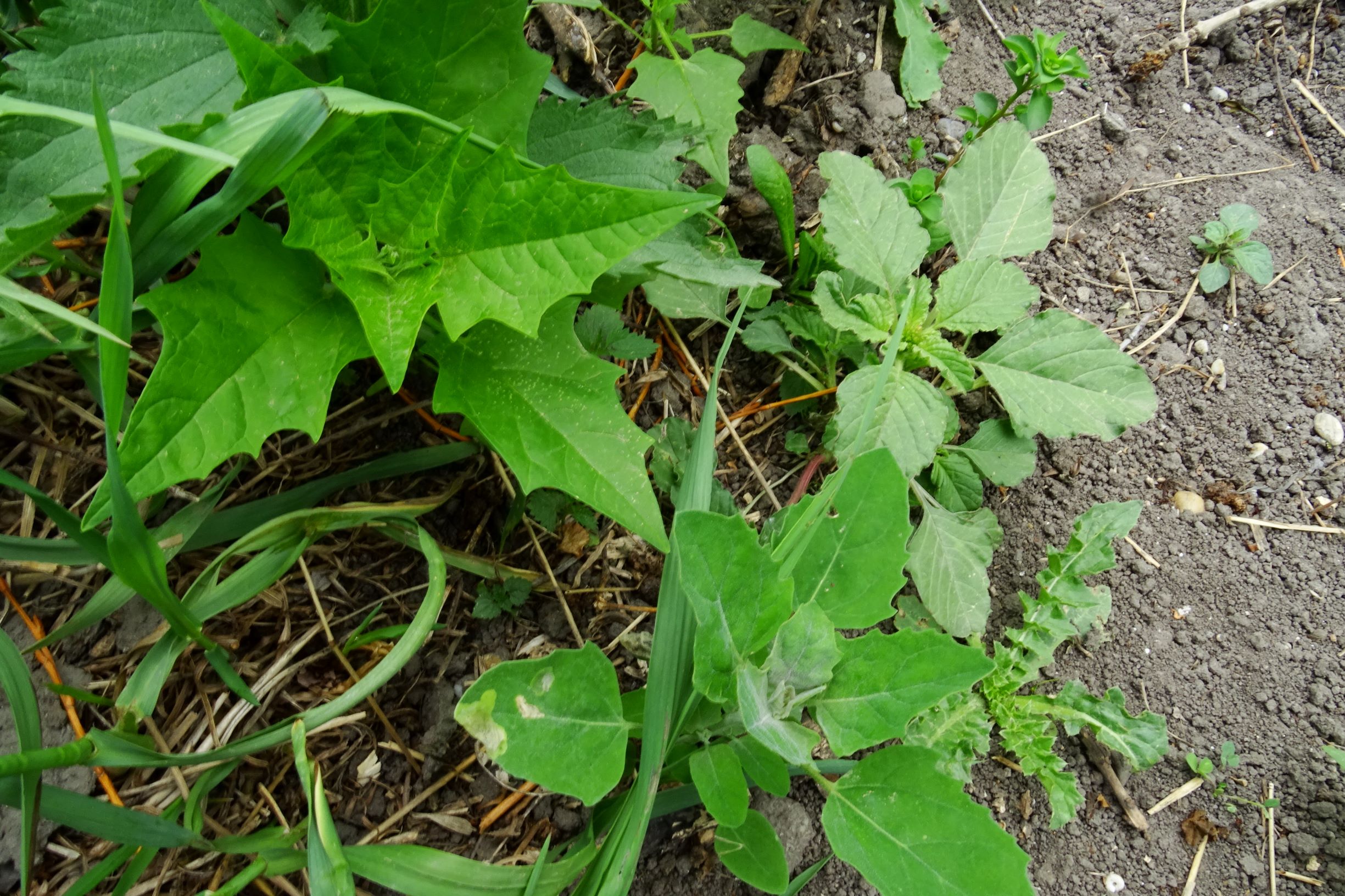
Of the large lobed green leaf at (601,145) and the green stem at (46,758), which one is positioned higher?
the large lobed green leaf at (601,145)

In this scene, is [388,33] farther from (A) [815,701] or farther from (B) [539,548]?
(A) [815,701]

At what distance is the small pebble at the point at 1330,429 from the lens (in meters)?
1.96

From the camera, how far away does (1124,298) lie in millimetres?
2051

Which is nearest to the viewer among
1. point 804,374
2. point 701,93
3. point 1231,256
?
point 701,93

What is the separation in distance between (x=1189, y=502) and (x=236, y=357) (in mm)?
2008

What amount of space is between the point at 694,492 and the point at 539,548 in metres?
0.39

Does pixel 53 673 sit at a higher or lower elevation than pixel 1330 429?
higher

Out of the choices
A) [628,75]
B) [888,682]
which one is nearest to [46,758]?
[888,682]

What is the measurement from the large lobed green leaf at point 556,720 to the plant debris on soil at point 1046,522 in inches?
13.0

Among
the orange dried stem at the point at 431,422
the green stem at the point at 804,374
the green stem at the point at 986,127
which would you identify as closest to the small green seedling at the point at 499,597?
the orange dried stem at the point at 431,422

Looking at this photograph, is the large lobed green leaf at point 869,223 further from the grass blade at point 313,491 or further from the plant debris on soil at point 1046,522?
the grass blade at point 313,491

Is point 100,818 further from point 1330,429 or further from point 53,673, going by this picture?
point 1330,429

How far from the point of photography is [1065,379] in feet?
5.74

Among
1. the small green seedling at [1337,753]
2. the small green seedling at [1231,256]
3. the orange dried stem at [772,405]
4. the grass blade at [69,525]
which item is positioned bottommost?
the small green seedling at [1337,753]
